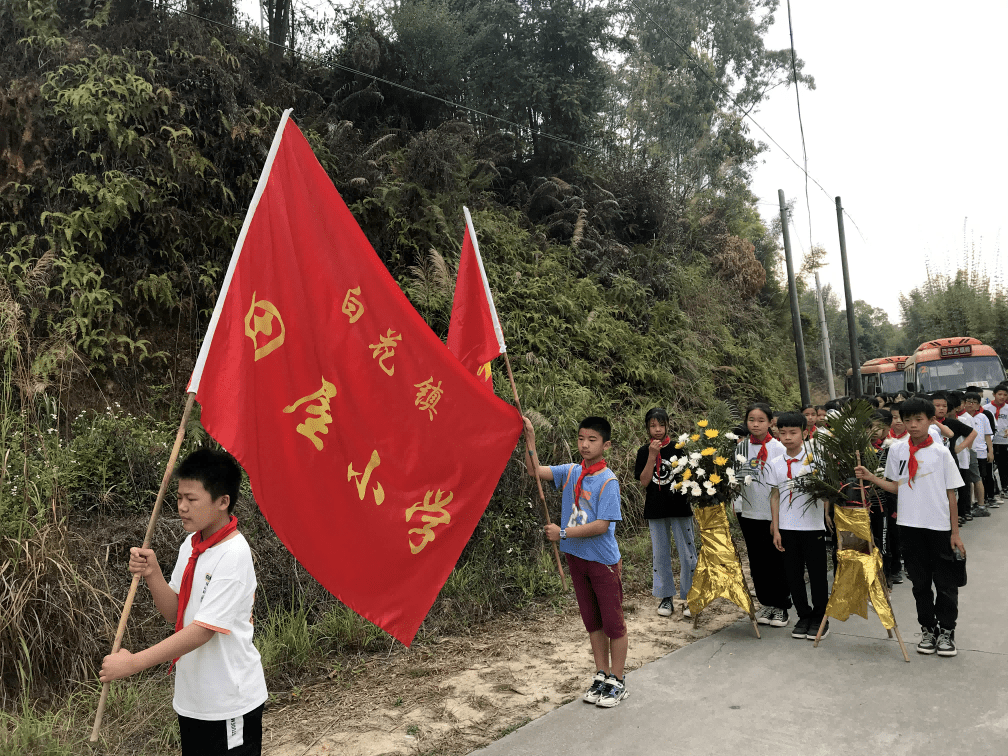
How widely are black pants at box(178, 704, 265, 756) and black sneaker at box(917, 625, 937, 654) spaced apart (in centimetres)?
454

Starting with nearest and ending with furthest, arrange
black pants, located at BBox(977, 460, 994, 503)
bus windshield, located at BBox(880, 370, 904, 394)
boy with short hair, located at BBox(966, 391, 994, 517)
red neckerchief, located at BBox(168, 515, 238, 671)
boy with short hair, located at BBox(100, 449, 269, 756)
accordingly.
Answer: boy with short hair, located at BBox(100, 449, 269, 756) → red neckerchief, located at BBox(168, 515, 238, 671) → boy with short hair, located at BBox(966, 391, 994, 517) → black pants, located at BBox(977, 460, 994, 503) → bus windshield, located at BBox(880, 370, 904, 394)

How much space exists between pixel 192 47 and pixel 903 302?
36.9m

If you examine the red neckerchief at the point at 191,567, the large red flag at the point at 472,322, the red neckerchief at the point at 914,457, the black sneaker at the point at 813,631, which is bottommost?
the black sneaker at the point at 813,631

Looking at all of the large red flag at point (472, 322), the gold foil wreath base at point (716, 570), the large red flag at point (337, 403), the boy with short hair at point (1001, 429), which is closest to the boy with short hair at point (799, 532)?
the gold foil wreath base at point (716, 570)

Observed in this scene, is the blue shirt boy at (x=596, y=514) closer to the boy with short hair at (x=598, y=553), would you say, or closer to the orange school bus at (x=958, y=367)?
the boy with short hair at (x=598, y=553)

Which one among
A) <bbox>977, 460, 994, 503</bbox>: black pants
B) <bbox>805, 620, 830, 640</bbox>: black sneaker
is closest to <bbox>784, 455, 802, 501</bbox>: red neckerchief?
<bbox>805, 620, 830, 640</bbox>: black sneaker

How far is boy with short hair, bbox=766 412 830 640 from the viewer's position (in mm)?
5793

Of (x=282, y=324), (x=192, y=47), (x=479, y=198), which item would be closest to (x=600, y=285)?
(x=479, y=198)

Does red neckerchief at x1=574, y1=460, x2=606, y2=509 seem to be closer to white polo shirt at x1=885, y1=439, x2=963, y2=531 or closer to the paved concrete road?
the paved concrete road

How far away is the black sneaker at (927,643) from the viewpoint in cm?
518

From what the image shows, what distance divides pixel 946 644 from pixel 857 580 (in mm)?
657

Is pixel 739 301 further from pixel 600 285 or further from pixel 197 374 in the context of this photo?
pixel 197 374

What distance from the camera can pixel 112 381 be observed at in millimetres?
7953

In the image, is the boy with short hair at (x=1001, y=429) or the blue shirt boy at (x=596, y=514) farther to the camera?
the boy with short hair at (x=1001, y=429)
